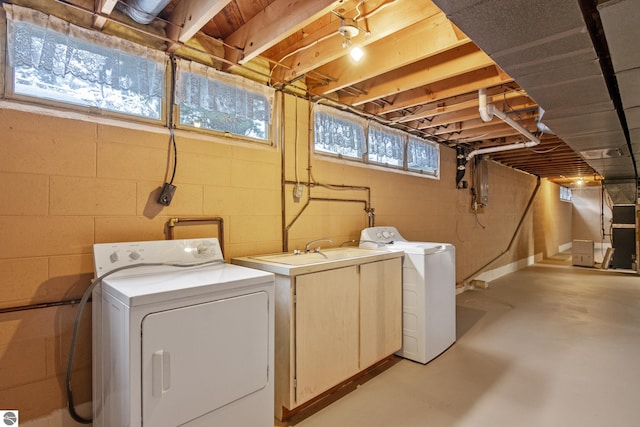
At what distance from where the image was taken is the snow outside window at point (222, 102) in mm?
2115

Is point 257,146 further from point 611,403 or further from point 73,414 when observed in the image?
point 611,403

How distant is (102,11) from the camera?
162 centimetres

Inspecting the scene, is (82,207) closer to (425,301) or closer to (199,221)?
(199,221)

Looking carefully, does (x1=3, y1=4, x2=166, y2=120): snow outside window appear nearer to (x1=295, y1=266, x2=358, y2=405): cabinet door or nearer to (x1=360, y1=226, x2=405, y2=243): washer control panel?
(x1=295, y1=266, x2=358, y2=405): cabinet door

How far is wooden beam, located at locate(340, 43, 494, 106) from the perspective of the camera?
236cm

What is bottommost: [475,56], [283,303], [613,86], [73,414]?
[73,414]

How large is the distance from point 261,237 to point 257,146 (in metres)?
0.71

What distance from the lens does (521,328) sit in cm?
358

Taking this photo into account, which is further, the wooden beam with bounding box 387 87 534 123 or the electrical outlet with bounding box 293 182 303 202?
the wooden beam with bounding box 387 87 534 123

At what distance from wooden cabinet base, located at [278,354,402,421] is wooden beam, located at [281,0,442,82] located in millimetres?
2322

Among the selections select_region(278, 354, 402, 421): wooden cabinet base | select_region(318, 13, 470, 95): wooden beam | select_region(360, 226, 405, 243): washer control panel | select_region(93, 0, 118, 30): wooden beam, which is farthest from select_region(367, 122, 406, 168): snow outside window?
select_region(93, 0, 118, 30): wooden beam

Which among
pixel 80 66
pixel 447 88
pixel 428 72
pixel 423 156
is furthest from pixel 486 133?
pixel 80 66

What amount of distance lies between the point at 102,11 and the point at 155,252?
1.28m

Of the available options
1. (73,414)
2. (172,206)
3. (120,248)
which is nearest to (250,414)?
(73,414)
